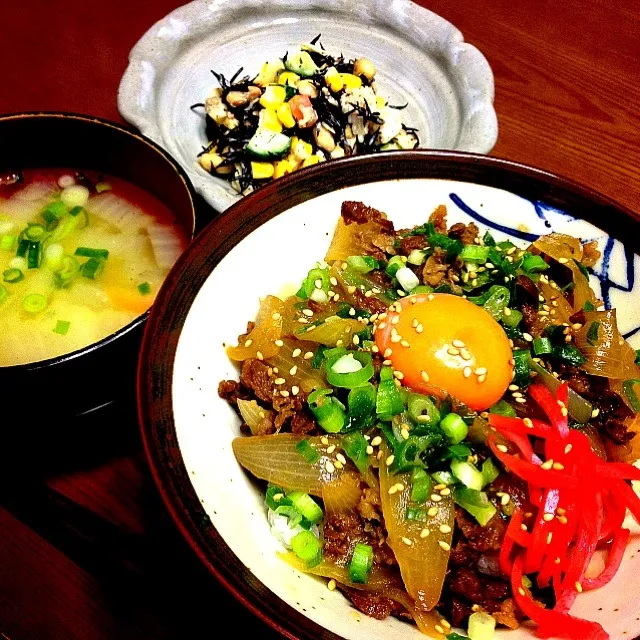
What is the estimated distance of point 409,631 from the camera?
1.47m

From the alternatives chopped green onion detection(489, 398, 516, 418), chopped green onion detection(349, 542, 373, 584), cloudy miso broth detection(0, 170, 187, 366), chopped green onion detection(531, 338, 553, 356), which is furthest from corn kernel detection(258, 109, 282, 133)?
chopped green onion detection(349, 542, 373, 584)

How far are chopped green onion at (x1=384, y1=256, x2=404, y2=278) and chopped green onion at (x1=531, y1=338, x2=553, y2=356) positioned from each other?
1.56 ft

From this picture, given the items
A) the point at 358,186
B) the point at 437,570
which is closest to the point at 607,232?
the point at 358,186

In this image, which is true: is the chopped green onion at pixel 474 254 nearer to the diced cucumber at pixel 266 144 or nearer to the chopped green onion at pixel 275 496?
the chopped green onion at pixel 275 496

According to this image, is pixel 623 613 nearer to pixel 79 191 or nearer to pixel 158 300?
pixel 158 300

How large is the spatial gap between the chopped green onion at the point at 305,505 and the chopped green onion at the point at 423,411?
0.34m

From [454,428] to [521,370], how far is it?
34 centimetres

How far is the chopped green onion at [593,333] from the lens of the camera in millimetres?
1802

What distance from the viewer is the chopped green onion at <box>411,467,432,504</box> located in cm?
149

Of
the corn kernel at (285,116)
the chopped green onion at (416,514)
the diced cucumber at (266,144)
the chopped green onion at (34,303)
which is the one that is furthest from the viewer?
the corn kernel at (285,116)

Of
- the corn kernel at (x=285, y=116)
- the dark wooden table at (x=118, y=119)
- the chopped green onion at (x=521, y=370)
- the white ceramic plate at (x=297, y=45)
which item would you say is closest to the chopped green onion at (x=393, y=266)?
the chopped green onion at (x=521, y=370)

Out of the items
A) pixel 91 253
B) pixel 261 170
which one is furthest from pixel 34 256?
pixel 261 170

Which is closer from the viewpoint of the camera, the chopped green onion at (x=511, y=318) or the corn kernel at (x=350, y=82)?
the chopped green onion at (x=511, y=318)

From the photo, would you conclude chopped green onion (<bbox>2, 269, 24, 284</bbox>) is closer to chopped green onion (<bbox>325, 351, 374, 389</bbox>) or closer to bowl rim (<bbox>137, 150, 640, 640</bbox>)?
bowl rim (<bbox>137, 150, 640, 640</bbox>)
